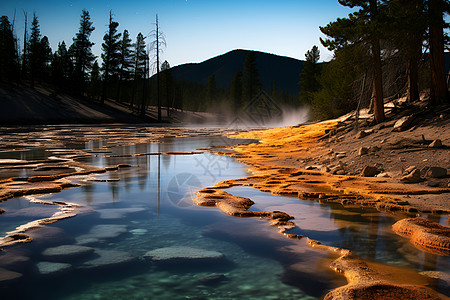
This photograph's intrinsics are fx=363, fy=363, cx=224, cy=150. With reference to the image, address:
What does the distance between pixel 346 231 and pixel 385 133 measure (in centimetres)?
854

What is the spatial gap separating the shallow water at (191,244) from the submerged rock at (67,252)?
0.08 metres

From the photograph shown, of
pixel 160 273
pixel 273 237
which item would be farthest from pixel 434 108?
pixel 160 273

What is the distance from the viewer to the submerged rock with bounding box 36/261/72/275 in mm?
3491

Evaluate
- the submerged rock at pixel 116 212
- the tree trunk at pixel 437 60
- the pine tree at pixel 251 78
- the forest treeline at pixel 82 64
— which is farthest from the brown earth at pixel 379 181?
the pine tree at pixel 251 78

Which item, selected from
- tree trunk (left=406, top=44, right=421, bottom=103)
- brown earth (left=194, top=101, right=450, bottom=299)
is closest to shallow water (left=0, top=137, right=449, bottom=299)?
brown earth (left=194, top=101, right=450, bottom=299)

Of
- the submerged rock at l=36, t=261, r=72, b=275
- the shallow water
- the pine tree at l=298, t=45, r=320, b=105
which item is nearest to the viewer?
the shallow water

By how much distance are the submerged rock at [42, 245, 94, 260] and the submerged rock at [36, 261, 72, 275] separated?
6.2 inches

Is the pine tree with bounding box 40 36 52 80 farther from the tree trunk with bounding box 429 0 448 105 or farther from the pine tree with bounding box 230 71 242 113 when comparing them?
the tree trunk with bounding box 429 0 448 105

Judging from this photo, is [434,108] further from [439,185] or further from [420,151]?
[439,185]

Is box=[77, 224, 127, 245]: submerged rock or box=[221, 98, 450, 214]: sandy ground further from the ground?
box=[221, 98, 450, 214]: sandy ground

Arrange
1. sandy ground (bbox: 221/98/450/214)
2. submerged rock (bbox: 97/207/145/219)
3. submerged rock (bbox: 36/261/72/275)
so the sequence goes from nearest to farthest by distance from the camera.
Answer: submerged rock (bbox: 36/261/72/275) → submerged rock (bbox: 97/207/145/219) → sandy ground (bbox: 221/98/450/214)

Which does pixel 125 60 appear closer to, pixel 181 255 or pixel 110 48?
pixel 110 48

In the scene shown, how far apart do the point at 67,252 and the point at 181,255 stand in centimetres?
126

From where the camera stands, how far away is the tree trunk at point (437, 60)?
42.3 ft
